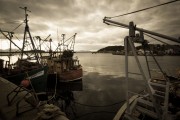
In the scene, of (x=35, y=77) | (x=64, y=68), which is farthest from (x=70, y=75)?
(x=35, y=77)

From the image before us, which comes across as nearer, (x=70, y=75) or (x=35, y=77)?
(x=35, y=77)

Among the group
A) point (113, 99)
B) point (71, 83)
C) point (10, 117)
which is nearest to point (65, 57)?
point (71, 83)

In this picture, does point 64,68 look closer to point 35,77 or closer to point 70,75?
point 70,75

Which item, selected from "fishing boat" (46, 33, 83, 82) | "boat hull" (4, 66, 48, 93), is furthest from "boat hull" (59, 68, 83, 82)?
"boat hull" (4, 66, 48, 93)

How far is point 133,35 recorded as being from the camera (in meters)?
6.68

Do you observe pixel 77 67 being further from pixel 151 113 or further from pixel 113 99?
pixel 151 113

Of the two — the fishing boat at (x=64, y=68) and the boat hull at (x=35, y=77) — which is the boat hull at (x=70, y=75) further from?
the boat hull at (x=35, y=77)

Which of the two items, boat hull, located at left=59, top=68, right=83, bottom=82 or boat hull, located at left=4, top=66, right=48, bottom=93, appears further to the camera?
boat hull, located at left=59, top=68, right=83, bottom=82

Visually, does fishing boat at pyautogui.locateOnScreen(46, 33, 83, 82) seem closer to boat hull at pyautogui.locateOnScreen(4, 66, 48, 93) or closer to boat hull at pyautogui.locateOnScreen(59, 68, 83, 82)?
boat hull at pyautogui.locateOnScreen(59, 68, 83, 82)

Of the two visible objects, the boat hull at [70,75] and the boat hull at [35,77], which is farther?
the boat hull at [70,75]

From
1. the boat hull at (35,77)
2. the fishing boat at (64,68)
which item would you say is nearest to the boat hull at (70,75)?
the fishing boat at (64,68)

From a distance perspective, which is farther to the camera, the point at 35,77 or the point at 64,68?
the point at 64,68

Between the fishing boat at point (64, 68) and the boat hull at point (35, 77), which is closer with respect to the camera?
the boat hull at point (35, 77)

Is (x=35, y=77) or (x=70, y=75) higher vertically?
(x=35, y=77)
